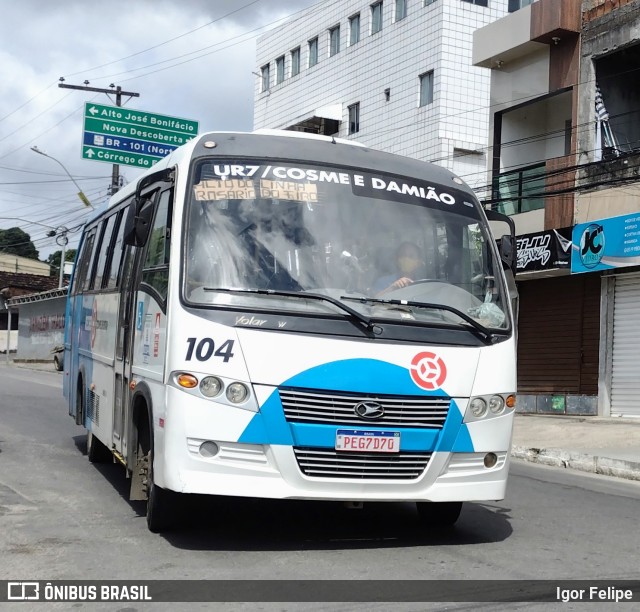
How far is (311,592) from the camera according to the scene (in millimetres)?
5082

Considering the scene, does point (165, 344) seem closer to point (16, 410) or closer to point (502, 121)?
point (16, 410)

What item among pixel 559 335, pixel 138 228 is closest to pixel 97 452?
pixel 138 228

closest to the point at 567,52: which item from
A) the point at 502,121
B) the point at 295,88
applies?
the point at 502,121

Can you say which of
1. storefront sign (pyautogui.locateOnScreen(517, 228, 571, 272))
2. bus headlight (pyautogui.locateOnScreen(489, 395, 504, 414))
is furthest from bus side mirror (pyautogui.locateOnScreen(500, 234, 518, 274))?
storefront sign (pyautogui.locateOnScreen(517, 228, 571, 272))

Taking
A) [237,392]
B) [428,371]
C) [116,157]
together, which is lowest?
[237,392]

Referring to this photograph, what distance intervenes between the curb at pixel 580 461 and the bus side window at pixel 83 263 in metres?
6.82

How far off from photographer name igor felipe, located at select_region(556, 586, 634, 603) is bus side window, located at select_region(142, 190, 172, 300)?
10.4ft

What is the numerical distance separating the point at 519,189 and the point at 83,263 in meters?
12.8

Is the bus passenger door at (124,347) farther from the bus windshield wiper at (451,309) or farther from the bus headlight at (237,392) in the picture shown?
the bus windshield wiper at (451,309)

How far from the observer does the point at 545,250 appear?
65.1 feet

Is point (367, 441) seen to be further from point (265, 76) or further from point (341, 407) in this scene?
point (265, 76)

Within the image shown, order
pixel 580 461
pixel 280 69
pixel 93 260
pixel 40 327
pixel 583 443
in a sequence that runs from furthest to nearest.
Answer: pixel 40 327 < pixel 280 69 < pixel 583 443 < pixel 580 461 < pixel 93 260

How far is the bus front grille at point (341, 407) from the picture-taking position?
5840 mm

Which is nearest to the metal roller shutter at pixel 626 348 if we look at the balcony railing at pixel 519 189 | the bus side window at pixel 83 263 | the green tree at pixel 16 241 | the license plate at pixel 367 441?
the balcony railing at pixel 519 189
